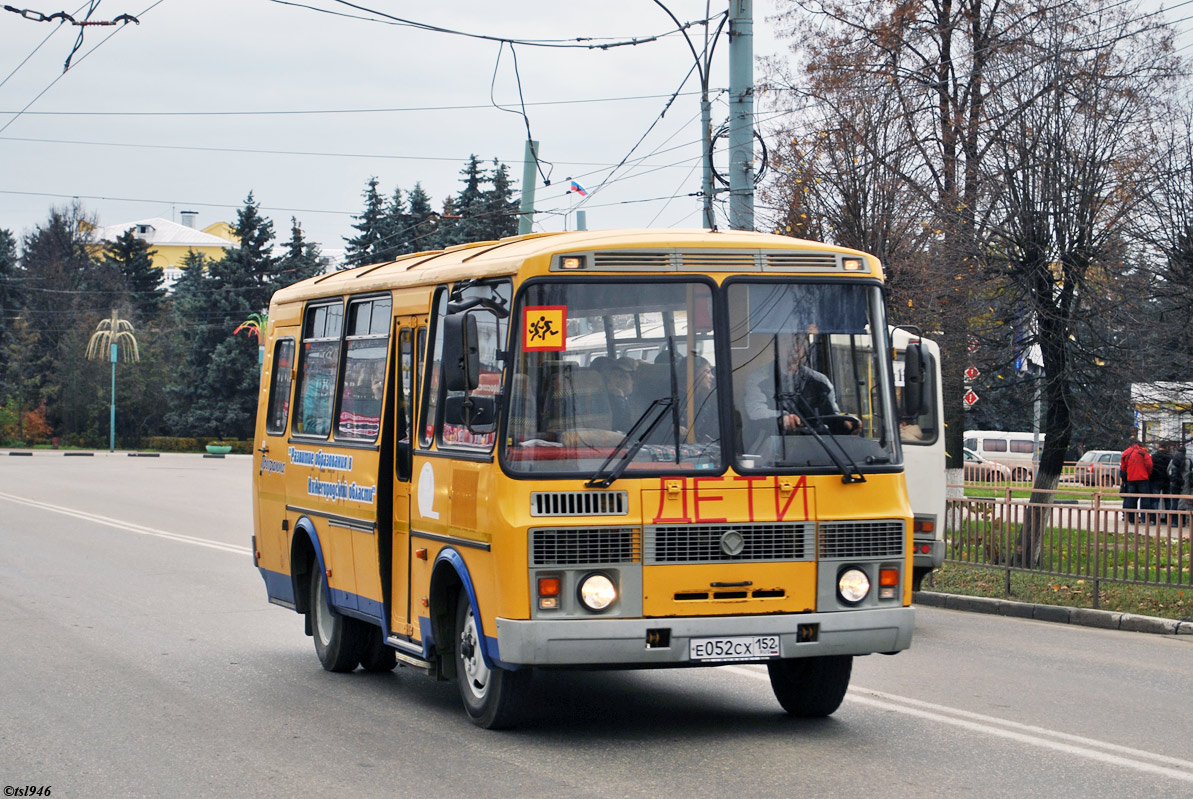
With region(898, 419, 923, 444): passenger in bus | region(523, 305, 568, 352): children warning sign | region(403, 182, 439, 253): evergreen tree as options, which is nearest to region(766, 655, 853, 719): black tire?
region(523, 305, 568, 352): children warning sign

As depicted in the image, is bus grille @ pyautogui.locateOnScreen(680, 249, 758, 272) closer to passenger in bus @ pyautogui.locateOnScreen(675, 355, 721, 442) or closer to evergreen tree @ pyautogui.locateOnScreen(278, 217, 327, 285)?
passenger in bus @ pyautogui.locateOnScreen(675, 355, 721, 442)

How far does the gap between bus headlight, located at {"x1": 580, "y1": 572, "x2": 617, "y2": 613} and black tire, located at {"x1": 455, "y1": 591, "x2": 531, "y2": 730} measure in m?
0.65

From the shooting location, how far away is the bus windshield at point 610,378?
7.21m

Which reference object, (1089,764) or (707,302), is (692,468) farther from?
(1089,764)

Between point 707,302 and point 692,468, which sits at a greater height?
point 707,302

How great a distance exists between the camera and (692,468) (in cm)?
723

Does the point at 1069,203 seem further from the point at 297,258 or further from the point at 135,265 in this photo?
the point at 135,265

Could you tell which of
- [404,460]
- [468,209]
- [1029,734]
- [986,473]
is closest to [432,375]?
[404,460]

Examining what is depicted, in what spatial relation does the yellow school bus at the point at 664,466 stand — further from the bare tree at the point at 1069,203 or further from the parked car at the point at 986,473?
the parked car at the point at 986,473

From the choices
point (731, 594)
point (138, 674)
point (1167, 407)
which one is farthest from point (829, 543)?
point (1167, 407)

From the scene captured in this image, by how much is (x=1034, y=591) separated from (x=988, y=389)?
521 centimetres

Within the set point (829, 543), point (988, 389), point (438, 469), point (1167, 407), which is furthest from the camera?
point (988, 389)

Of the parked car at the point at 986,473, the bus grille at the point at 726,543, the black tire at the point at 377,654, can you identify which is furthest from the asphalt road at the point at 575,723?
the parked car at the point at 986,473

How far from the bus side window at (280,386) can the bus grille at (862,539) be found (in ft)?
16.6
